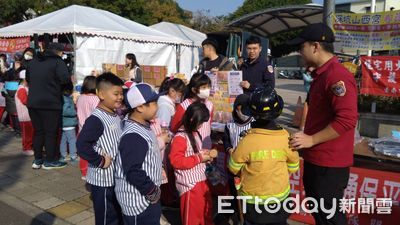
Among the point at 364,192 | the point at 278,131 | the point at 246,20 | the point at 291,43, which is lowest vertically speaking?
the point at 364,192

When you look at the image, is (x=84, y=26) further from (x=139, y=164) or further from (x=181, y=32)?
(x=139, y=164)

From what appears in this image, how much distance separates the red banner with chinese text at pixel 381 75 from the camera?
747 centimetres

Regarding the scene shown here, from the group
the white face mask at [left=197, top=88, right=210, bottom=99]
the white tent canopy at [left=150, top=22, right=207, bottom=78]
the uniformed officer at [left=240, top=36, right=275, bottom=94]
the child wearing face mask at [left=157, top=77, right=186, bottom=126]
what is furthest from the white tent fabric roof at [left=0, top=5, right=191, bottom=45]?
the white face mask at [left=197, top=88, right=210, bottom=99]

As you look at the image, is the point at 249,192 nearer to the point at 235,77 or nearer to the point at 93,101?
the point at 235,77

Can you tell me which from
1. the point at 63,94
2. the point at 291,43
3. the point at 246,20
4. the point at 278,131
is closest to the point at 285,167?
the point at 278,131

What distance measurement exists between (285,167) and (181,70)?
13.8 m

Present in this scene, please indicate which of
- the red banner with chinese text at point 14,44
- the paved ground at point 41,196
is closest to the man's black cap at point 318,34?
the paved ground at point 41,196

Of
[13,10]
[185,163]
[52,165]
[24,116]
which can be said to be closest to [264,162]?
[185,163]

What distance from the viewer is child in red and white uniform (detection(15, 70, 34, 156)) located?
6.37 meters

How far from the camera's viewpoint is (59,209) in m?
4.16

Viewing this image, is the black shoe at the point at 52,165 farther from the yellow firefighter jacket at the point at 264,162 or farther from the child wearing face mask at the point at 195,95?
the yellow firefighter jacket at the point at 264,162

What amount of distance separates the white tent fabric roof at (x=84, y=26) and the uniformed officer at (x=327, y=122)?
9.31m

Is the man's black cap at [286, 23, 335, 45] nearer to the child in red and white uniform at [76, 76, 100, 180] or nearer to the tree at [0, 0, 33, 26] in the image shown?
the child in red and white uniform at [76, 76, 100, 180]

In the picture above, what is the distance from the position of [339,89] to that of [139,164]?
4.63 ft
